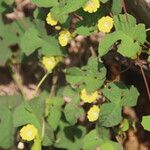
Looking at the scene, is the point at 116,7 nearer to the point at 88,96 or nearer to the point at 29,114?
the point at 88,96

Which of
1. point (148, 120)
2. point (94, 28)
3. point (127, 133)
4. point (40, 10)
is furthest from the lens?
point (127, 133)

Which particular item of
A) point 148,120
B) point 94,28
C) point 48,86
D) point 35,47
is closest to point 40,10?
point 35,47

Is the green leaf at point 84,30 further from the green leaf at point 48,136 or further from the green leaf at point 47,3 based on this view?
the green leaf at point 48,136

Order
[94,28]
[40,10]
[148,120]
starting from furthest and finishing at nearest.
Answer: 1. [40,10]
2. [94,28]
3. [148,120]

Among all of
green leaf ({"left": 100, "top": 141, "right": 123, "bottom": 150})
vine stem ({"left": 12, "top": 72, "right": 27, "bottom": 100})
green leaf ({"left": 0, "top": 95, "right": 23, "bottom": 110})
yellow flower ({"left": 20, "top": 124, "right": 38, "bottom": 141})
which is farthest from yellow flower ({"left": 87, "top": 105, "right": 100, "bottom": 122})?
vine stem ({"left": 12, "top": 72, "right": 27, "bottom": 100})

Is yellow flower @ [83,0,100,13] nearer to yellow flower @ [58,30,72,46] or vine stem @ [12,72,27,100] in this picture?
yellow flower @ [58,30,72,46]

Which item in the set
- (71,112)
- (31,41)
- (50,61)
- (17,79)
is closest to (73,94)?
(71,112)

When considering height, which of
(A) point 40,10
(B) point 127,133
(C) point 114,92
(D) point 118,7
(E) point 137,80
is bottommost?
(B) point 127,133

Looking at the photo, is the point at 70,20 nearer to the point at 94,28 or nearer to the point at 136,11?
the point at 94,28
